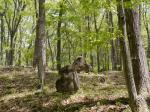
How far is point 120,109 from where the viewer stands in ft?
37.2

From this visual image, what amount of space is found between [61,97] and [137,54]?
468 cm

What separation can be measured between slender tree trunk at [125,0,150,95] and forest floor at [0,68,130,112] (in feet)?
3.44

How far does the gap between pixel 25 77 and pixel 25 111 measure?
6355 millimetres

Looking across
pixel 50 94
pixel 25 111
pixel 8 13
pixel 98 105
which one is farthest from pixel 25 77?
pixel 8 13

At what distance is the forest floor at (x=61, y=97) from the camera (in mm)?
12328

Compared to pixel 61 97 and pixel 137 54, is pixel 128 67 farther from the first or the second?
pixel 61 97

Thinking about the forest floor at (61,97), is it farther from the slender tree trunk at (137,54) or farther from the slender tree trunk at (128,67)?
the slender tree trunk at (137,54)

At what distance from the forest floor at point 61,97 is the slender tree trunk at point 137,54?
1.05 metres

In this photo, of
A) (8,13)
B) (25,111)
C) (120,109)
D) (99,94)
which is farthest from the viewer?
(8,13)

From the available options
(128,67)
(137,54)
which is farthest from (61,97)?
(128,67)

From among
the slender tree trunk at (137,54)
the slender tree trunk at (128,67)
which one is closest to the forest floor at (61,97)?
the slender tree trunk at (128,67)

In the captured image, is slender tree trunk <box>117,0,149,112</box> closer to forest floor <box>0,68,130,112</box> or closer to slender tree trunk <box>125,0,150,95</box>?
forest floor <box>0,68,130,112</box>

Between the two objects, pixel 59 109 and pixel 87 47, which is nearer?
pixel 87 47

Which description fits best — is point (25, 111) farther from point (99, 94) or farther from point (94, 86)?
point (94, 86)
